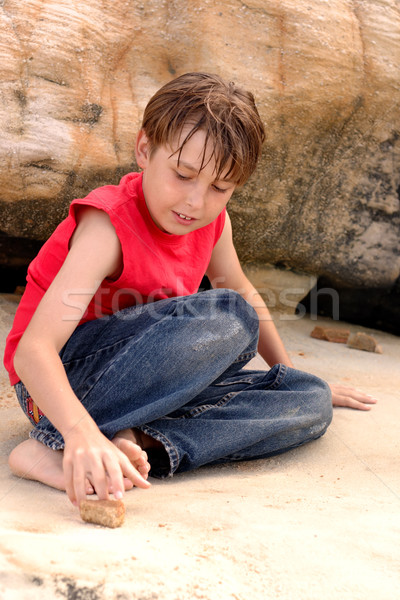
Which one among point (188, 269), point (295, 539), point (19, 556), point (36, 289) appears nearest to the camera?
point (19, 556)

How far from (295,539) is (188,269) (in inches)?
36.8

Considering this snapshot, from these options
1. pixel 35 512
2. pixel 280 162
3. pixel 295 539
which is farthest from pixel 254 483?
pixel 280 162

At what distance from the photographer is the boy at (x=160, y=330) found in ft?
4.82

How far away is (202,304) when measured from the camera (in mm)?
1619

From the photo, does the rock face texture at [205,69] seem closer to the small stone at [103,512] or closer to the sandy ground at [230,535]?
the sandy ground at [230,535]

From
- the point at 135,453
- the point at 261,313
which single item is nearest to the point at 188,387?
the point at 135,453

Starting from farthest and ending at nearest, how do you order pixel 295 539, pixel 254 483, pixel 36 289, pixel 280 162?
pixel 280 162, pixel 36 289, pixel 254 483, pixel 295 539

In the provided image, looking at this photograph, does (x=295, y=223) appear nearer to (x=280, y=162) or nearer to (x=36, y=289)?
(x=280, y=162)

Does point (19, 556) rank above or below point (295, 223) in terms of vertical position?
above

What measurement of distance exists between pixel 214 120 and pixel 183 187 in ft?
0.61

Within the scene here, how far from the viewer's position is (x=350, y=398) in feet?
7.18

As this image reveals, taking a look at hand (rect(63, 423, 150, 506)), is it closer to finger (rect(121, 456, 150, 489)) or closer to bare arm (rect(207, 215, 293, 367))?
finger (rect(121, 456, 150, 489))

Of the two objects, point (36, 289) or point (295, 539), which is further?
point (36, 289)

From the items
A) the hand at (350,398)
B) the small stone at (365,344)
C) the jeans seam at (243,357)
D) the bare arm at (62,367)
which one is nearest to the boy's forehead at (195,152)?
the bare arm at (62,367)
